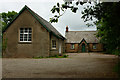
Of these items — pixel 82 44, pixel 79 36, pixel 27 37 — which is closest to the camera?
pixel 27 37

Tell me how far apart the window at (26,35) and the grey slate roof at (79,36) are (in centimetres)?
2264

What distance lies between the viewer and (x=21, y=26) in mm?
18766

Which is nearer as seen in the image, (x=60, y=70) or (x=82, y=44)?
(x=60, y=70)

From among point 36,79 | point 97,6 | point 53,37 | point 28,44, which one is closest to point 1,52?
point 28,44

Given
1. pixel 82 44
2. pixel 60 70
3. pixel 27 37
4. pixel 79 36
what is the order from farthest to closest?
pixel 79 36 → pixel 82 44 → pixel 27 37 → pixel 60 70

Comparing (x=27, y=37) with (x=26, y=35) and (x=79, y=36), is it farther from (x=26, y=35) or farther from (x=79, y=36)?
(x=79, y=36)

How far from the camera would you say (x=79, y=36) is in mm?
42250

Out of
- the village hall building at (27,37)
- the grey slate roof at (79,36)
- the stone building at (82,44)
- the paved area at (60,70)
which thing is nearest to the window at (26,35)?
the village hall building at (27,37)

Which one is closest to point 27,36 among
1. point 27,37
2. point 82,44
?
point 27,37

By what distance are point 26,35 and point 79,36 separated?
25.9 meters

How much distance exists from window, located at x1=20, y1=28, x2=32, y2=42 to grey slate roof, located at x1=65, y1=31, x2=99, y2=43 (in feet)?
74.3

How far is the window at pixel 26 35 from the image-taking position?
18672 mm

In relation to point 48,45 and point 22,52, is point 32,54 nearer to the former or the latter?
point 22,52

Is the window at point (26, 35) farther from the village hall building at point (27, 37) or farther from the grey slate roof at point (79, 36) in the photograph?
the grey slate roof at point (79, 36)
